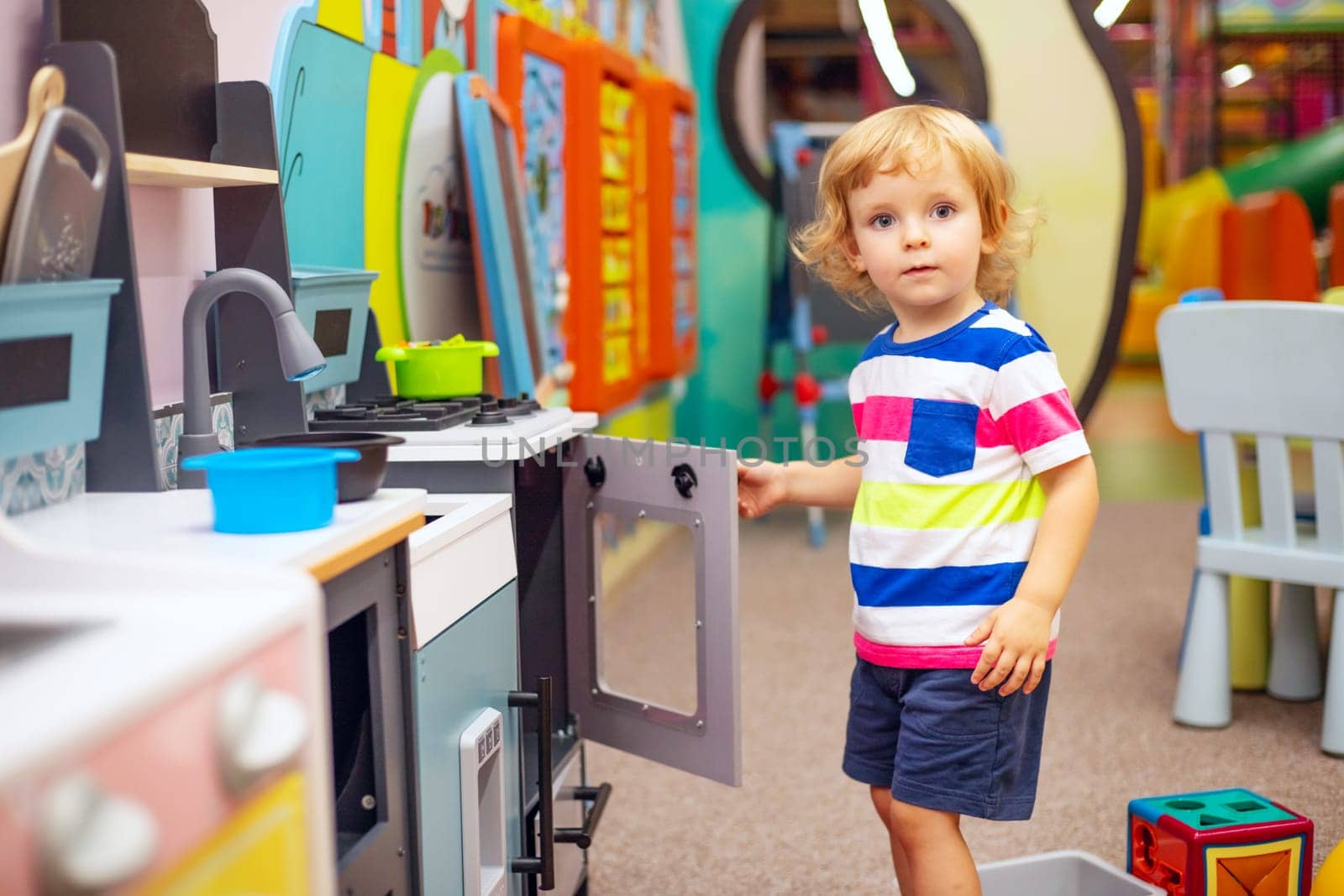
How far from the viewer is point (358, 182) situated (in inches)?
81.7

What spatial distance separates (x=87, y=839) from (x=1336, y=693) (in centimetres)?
228

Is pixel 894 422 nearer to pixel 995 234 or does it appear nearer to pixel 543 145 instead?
pixel 995 234

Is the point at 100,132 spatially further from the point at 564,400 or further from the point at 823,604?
the point at 823,604

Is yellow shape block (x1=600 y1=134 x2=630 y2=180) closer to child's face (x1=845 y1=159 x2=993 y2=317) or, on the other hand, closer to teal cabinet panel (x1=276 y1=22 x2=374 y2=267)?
teal cabinet panel (x1=276 y1=22 x2=374 y2=267)

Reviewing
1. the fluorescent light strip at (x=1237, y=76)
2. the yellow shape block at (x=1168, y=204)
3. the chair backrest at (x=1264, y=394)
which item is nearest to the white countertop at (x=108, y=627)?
the chair backrest at (x=1264, y=394)

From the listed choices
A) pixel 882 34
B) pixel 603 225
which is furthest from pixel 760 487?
pixel 882 34

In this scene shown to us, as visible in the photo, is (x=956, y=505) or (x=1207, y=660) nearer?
(x=956, y=505)

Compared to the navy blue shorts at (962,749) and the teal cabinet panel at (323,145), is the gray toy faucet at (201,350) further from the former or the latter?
the navy blue shorts at (962,749)

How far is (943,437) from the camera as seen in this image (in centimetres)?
136

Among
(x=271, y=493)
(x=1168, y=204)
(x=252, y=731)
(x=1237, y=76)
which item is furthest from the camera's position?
(x=1237, y=76)

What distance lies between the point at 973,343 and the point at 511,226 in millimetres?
1265

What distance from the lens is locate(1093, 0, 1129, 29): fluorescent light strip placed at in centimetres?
479

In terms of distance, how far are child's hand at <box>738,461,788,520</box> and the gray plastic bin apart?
0.55m

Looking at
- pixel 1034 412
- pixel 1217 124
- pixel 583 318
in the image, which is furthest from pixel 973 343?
pixel 1217 124
